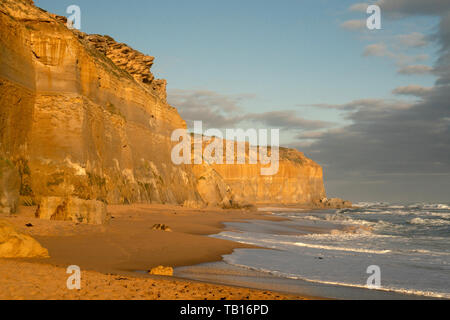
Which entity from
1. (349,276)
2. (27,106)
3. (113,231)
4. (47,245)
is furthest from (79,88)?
(349,276)

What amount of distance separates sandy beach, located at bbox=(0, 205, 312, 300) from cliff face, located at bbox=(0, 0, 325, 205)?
5.78m

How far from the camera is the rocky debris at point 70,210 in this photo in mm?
12680

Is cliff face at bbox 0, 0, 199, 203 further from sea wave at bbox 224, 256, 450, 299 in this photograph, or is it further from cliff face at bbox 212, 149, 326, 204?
cliff face at bbox 212, 149, 326, 204

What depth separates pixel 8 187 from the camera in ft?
44.6

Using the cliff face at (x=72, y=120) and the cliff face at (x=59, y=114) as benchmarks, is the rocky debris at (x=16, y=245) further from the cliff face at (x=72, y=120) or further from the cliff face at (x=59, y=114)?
the cliff face at (x=59, y=114)

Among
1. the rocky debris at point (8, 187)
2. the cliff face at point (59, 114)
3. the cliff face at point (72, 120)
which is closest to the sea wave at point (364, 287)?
the rocky debris at point (8, 187)

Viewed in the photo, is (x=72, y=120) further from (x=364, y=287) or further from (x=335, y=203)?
(x=335, y=203)

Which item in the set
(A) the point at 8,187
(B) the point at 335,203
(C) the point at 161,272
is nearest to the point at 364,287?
(C) the point at 161,272

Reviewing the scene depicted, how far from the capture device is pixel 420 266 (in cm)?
1062

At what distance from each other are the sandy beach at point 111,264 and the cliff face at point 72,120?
578 cm

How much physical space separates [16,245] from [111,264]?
74.1 inches

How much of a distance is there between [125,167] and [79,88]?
8.01m

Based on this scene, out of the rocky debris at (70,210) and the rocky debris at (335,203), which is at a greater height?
the rocky debris at (70,210)

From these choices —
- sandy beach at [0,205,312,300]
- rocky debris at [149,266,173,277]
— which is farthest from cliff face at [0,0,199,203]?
rocky debris at [149,266,173,277]
